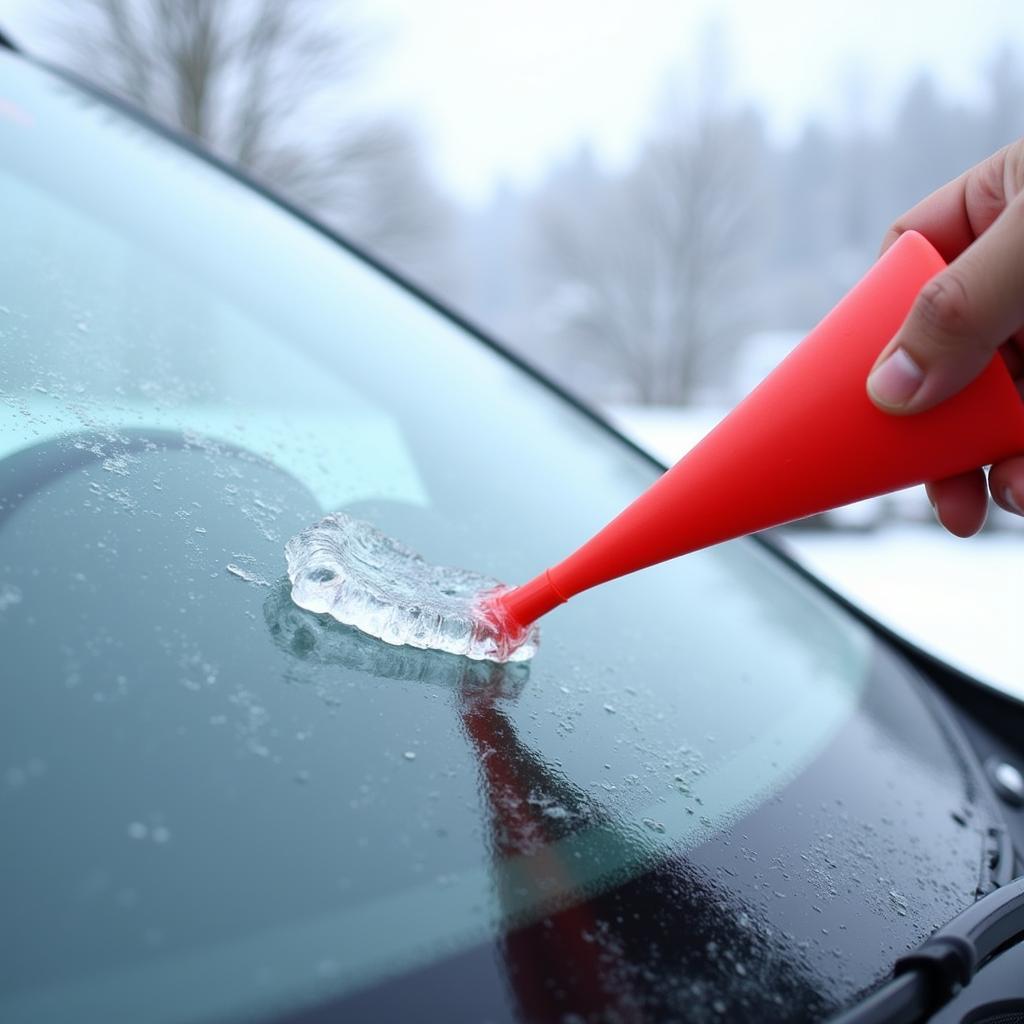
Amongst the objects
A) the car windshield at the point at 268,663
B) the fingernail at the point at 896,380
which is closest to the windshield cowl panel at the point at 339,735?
the car windshield at the point at 268,663

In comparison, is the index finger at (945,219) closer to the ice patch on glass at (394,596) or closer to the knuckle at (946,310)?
the knuckle at (946,310)

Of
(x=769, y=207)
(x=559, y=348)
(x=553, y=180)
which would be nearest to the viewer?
(x=769, y=207)

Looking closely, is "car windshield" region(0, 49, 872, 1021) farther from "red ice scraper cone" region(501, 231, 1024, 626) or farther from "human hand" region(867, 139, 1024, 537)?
"human hand" region(867, 139, 1024, 537)

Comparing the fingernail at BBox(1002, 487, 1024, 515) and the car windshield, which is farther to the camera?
the fingernail at BBox(1002, 487, 1024, 515)

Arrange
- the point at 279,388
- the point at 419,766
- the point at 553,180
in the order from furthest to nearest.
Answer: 1. the point at 553,180
2. the point at 279,388
3. the point at 419,766

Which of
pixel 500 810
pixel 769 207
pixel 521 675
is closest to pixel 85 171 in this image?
pixel 521 675

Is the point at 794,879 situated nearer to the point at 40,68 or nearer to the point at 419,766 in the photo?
the point at 419,766

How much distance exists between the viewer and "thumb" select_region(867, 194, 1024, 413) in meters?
0.57

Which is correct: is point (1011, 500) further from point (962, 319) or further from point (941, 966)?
point (941, 966)

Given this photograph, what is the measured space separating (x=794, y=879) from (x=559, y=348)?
1913 cm

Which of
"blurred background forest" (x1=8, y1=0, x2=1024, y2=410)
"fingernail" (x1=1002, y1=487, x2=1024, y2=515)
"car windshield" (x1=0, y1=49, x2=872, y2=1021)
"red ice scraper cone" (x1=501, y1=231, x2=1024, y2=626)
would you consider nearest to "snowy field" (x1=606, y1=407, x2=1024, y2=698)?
"car windshield" (x1=0, y1=49, x2=872, y2=1021)

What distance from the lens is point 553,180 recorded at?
21.4 metres

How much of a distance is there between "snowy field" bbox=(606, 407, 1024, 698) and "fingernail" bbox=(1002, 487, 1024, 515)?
1218mm

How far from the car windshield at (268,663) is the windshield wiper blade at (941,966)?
147 mm
